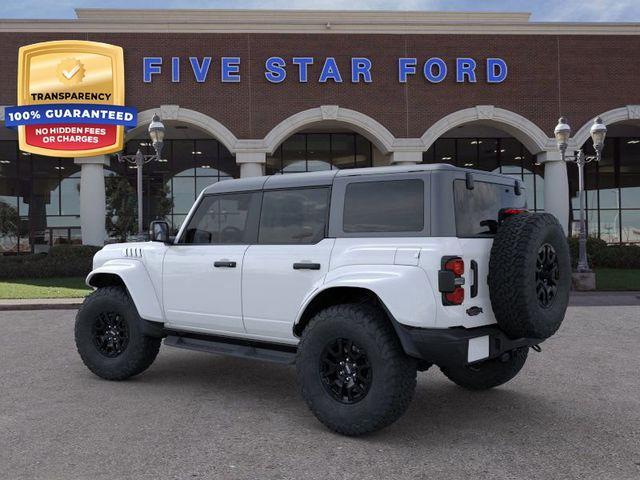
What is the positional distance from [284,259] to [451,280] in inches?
61.6

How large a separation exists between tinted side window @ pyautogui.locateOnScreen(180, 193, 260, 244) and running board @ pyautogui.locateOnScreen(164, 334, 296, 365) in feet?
3.26

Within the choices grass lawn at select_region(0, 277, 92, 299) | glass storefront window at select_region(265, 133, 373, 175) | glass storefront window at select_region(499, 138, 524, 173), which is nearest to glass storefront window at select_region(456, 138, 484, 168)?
glass storefront window at select_region(499, 138, 524, 173)

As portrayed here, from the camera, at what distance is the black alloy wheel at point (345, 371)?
4.30 m

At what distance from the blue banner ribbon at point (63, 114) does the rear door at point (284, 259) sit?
18782 mm

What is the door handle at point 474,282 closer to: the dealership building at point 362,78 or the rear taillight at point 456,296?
the rear taillight at point 456,296

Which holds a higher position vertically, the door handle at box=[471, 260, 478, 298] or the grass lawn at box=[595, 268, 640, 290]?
the door handle at box=[471, 260, 478, 298]

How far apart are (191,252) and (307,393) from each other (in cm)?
199

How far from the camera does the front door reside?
5.25 metres

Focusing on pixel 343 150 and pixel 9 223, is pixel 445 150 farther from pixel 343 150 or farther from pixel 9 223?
pixel 9 223

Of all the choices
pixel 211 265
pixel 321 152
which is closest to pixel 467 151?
pixel 321 152

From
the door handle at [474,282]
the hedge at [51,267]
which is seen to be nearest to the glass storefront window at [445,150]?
the hedge at [51,267]

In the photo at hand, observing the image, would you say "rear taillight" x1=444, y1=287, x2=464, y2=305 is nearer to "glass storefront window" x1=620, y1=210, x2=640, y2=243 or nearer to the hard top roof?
the hard top roof

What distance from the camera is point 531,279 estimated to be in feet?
13.8
